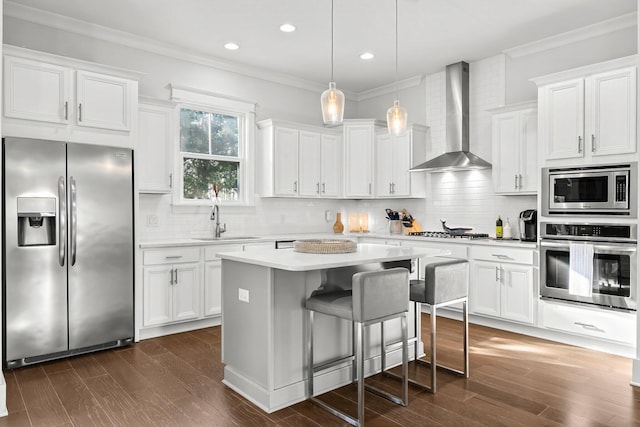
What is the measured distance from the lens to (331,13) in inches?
161

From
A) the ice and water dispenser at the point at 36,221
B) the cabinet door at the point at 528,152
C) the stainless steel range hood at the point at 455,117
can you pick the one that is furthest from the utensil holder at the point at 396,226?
the ice and water dispenser at the point at 36,221

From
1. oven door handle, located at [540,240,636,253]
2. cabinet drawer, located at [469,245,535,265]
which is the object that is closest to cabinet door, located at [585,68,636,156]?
oven door handle, located at [540,240,636,253]

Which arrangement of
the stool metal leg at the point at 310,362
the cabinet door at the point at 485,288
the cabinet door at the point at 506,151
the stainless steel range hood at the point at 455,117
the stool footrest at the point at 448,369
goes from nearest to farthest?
1. the stool metal leg at the point at 310,362
2. the stool footrest at the point at 448,369
3. the cabinet door at the point at 485,288
4. the cabinet door at the point at 506,151
5. the stainless steel range hood at the point at 455,117

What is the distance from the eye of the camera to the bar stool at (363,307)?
253cm

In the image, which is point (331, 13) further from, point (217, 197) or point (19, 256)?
point (19, 256)

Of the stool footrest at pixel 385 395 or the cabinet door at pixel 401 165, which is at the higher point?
the cabinet door at pixel 401 165

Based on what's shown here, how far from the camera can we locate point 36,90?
3.64 metres

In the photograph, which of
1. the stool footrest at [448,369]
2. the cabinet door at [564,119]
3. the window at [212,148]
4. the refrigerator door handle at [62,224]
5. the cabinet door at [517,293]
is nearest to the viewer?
the stool footrest at [448,369]

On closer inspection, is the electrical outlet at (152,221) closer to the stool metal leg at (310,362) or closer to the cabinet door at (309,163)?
the cabinet door at (309,163)

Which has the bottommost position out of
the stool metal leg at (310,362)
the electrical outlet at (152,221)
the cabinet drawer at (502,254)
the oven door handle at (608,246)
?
the stool metal leg at (310,362)

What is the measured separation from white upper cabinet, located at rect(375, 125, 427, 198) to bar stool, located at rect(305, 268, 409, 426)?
3.16 metres

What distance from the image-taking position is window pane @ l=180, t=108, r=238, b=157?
204 inches

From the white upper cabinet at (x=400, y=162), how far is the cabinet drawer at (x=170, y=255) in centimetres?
269

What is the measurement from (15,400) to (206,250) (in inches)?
80.9
